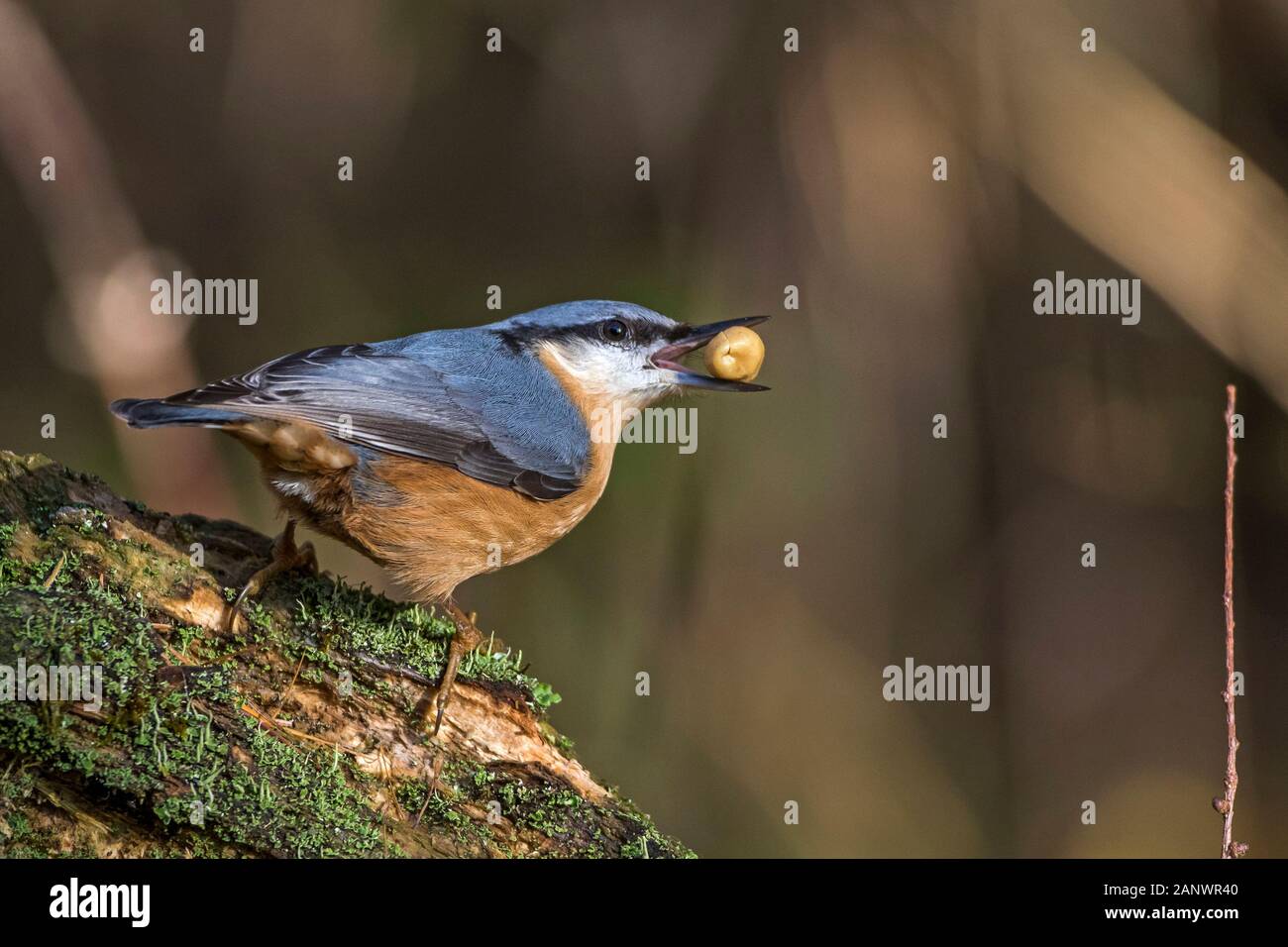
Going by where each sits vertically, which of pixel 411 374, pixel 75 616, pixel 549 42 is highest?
pixel 549 42

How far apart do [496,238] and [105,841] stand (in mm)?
5445

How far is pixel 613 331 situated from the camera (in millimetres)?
4336

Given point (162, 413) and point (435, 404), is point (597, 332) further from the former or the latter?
point (162, 413)

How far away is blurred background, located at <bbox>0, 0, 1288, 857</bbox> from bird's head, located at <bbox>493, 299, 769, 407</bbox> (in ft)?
6.49

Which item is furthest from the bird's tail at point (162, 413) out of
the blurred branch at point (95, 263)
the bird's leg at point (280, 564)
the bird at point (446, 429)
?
the blurred branch at point (95, 263)

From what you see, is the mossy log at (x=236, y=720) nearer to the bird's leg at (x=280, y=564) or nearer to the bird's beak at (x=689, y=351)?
the bird's leg at (x=280, y=564)

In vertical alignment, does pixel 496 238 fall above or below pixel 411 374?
above

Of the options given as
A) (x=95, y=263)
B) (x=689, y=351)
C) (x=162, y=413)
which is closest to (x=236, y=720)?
(x=162, y=413)

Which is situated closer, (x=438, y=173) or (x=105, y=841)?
(x=105, y=841)

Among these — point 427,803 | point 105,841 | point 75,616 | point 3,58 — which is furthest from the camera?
point 3,58

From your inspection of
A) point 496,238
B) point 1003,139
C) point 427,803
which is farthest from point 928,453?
point 427,803

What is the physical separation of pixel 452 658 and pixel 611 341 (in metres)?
1.64

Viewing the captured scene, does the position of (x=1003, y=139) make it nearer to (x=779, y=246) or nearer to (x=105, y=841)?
(x=779, y=246)

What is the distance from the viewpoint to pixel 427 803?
281 cm
